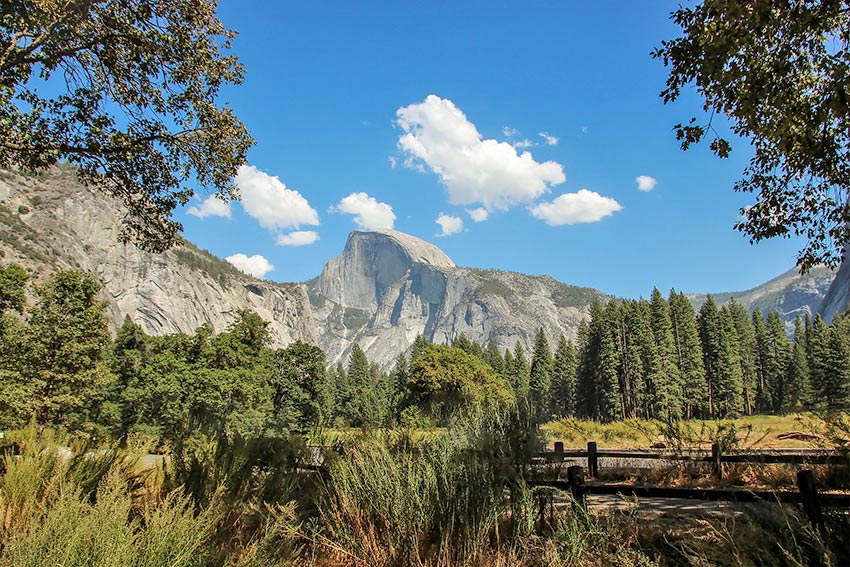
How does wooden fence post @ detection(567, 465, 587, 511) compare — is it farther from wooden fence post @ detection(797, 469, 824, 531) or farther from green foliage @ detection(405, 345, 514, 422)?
green foliage @ detection(405, 345, 514, 422)

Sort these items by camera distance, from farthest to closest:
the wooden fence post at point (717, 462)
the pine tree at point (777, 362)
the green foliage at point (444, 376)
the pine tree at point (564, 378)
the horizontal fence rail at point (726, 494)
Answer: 1. the pine tree at point (564, 378)
2. the pine tree at point (777, 362)
3. the green foliage at point (444, 376)
4. the wooden fence post at point (717, 462)
5. the horizontal fence rail at point (726, 494)

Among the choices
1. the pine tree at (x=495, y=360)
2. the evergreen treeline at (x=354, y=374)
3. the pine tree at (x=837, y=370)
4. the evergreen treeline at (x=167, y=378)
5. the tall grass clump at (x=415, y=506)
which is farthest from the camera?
the pine tree at (x=495, y=360)

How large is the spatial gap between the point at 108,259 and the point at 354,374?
85.7m

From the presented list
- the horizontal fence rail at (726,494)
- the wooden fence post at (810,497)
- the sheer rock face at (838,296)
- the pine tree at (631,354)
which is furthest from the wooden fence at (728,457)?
the sheer rock face at (838,296)

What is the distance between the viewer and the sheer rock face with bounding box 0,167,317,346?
90.1m

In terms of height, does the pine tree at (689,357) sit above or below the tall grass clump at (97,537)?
above

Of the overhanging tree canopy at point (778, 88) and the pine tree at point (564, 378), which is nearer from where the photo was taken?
the overhanging tree canopy at point (778, 88)

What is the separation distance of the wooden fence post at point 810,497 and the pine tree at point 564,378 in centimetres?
7191

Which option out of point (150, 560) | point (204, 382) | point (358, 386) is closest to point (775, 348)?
point (358, 386)

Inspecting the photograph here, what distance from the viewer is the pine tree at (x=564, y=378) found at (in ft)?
240

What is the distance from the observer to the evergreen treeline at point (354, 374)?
19750 millimetres

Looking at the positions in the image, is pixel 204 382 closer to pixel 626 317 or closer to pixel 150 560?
pixel 150 560

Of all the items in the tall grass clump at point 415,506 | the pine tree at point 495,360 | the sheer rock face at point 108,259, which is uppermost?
the sheer rock face at point 108,259

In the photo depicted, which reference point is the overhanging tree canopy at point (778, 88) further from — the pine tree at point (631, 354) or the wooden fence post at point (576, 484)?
the pine tree at point (631, 354)
